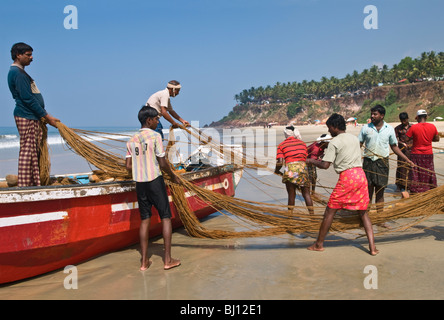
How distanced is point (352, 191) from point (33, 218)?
10.9 ft

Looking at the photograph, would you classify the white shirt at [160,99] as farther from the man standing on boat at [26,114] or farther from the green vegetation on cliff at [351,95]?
the green vegetation on cliff at [351,95]

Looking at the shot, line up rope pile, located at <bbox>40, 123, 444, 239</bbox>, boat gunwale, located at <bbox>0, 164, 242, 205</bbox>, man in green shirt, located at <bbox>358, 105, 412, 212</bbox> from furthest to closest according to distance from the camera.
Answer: man in green shirt, located at <bbox>358, 105, 412, 212</bbox> < rope pile, located at <bbox>40, 123, 444, 239</bbox> < boat gunwale, located at <bbox>0, 164, 242, 205</bbox>

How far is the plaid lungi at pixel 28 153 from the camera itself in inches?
164

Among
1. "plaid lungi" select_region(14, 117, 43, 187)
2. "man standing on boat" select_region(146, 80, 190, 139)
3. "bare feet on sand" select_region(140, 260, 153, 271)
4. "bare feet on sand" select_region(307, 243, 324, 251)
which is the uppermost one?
"man standing on boat" select_region(146, 80, 190, 139)

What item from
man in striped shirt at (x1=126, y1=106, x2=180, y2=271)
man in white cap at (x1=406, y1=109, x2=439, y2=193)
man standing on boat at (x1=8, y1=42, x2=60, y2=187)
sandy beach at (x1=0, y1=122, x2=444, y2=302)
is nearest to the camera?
sandy beach at (x1=0, y1=122, x2=444, y2=302)

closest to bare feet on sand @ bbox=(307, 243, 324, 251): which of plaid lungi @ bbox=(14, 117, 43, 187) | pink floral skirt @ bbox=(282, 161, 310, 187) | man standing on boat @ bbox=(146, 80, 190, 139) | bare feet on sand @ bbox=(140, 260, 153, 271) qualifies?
pink floral skirt @ bbox=(282, 161, 310, 187)

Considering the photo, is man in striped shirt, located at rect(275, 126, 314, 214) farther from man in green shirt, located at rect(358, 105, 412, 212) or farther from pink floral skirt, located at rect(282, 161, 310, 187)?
man in green shirt, located at rect(358, 105, 412, 212)

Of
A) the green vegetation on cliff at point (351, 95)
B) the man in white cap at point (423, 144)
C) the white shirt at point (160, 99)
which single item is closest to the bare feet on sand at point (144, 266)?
the white shirt at point (160, 99)

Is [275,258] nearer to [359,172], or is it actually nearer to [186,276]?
[186,276]

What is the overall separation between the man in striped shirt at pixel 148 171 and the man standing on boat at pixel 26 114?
1.26 m

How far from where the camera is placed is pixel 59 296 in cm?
334

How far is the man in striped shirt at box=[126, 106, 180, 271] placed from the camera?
3.78m

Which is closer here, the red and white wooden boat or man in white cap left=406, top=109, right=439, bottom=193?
the red and white wooden boat

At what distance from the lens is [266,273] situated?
3592mm
